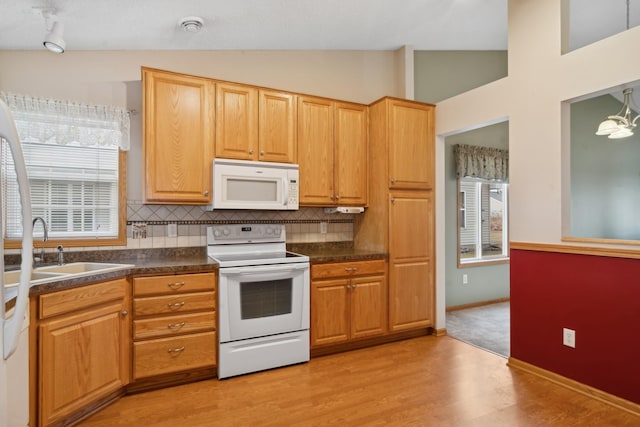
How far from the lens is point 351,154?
3.56 m

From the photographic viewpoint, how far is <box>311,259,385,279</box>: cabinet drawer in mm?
3088

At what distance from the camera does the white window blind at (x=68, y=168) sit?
2672mm

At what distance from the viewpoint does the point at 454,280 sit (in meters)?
4.61

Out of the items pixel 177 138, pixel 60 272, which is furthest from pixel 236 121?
pixel 60 272

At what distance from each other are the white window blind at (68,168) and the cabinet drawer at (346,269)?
1683mm

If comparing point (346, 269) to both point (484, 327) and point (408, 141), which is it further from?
point (484, 327)

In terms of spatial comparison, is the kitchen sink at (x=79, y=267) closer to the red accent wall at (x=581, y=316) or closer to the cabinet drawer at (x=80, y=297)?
the cabinet drawer at (x=80, y=297)

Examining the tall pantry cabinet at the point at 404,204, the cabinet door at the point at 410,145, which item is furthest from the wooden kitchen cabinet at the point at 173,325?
the cabinet door at the point at 410,145

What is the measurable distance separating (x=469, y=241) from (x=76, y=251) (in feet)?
14.5

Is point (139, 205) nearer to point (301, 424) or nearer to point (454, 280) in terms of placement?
point (301, 424)

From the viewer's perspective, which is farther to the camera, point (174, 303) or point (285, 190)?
point (285, 190)

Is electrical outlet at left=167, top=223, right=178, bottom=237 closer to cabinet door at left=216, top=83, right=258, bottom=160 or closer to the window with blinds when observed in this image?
the window with blinds

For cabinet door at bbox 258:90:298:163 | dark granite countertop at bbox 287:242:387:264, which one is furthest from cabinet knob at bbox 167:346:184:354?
cabinet door at bbox 258:90:298:163

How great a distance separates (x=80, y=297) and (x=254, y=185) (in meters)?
1.47
